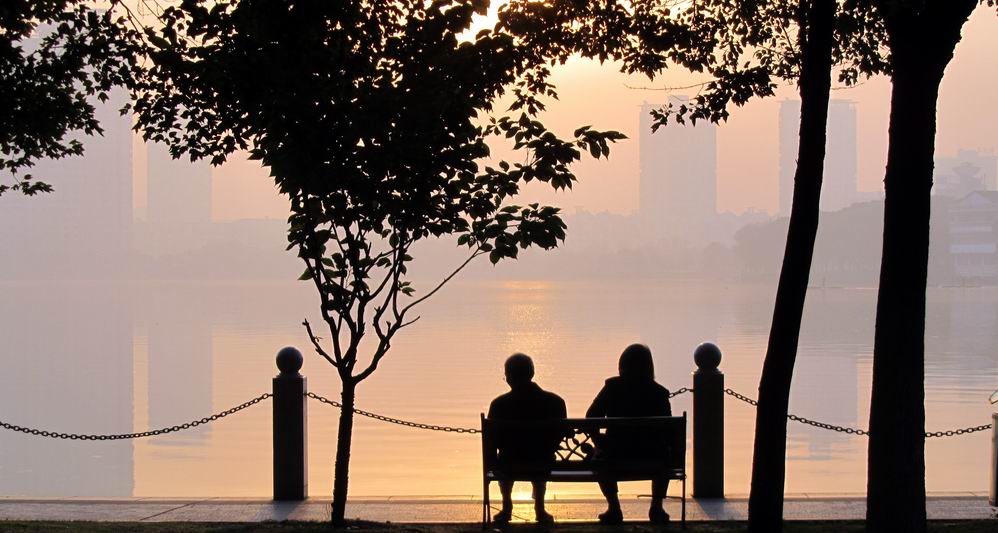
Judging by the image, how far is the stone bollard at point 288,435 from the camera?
10.9 m

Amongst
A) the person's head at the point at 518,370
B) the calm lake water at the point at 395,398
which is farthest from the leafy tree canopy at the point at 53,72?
the calm lake water at the point at 395,398

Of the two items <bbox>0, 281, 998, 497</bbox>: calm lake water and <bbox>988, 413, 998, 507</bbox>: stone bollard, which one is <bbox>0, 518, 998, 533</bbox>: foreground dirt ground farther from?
<bbox>0, 281, 998, 497</bbox>: calm lake water

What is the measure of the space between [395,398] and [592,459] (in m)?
19.6

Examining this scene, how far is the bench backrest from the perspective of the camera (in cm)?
908

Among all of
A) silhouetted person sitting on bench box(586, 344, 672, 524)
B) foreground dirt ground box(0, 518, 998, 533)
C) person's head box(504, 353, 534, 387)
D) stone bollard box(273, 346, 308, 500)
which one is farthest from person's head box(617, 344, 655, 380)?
stone bollard box(273, 346, 308, 500)

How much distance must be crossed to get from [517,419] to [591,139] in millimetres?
2021

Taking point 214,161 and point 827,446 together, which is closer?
point 214,161

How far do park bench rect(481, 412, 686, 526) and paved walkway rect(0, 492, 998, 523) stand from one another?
804 mm

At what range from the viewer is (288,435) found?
429 inches

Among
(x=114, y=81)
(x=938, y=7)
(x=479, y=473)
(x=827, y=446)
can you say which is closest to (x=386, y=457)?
(x=479, y=473)

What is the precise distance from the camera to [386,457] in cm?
1938

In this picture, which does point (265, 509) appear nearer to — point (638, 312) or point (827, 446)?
point (827, 446)

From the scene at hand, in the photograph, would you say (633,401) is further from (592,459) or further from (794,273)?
(794,273)

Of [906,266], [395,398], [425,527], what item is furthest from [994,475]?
[395,398]
